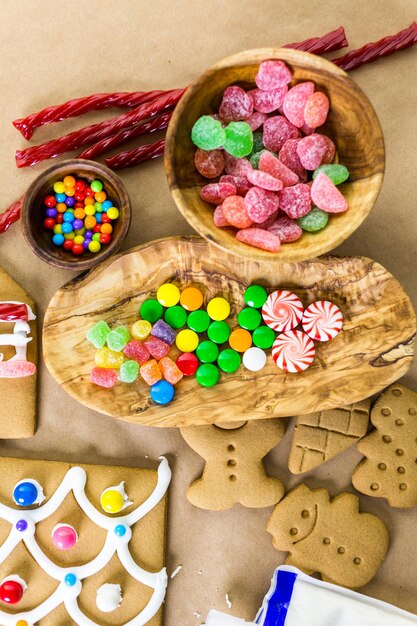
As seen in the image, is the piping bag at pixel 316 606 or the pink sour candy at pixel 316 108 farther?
the piping bag at pixel 316 606

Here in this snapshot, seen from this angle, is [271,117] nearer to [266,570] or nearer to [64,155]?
[64,155]

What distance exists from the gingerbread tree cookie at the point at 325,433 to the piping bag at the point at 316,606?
0.28 m

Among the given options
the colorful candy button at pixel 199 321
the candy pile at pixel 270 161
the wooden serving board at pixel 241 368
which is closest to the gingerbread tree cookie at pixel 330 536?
the wooden serving board at pixel 241 368

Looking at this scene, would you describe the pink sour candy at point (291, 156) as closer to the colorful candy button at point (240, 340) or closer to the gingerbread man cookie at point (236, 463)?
the colorful candy button at point (240, 340)

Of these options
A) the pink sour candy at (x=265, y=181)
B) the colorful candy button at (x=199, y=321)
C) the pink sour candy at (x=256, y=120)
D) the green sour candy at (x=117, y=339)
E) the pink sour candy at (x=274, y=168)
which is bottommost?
the green sour candy at (x=117, y=339)

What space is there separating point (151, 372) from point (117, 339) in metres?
0.11

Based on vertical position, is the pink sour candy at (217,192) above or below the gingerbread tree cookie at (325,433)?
above

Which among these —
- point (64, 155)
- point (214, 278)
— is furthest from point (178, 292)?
point (64, 155)

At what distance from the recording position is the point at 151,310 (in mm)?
1442

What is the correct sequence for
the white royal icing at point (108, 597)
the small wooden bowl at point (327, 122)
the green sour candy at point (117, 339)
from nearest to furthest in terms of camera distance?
the small wooden bowl at point (327, 122), the green sour candy at point (117, 339), the white royal icing at point (108, 597)

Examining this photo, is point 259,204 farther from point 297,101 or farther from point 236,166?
point 297,101

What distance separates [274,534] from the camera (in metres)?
1.56

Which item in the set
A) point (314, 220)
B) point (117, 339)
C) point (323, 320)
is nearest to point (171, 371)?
point (117, 339)

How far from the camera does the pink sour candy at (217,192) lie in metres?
1.29
